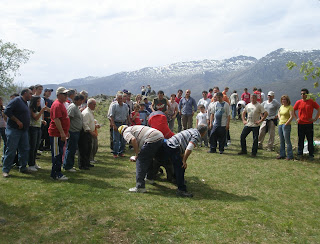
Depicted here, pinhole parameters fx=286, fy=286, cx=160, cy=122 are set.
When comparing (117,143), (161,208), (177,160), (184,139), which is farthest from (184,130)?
(117,143)

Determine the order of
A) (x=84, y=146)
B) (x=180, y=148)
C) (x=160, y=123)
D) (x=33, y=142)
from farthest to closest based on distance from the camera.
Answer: (x=84, y=146)
(x=33, y=142)
(x=160, y=123)
(x=180, y=148)

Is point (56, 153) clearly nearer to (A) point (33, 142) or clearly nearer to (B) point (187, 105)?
(A) point (33, 142)

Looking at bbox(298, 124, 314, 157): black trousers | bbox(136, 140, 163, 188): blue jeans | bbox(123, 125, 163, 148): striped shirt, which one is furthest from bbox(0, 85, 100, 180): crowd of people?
bbox(298, 124, 314, 157): black trousers

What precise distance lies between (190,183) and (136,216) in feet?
9.44

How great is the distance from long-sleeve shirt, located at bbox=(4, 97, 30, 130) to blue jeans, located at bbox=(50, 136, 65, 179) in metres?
0.91

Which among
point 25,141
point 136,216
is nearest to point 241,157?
point 136,216

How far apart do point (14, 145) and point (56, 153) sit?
1.18 metres

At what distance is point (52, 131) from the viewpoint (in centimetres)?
744

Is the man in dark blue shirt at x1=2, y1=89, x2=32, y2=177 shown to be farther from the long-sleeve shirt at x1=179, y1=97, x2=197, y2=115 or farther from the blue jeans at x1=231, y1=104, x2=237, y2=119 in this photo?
the blue jeans at x1=231, y1=104, x2=237, y2=119

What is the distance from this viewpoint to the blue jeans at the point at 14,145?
24.6 ft

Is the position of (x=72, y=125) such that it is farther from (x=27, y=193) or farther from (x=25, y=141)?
(x=27, y=193)

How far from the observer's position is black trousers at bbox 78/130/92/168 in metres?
8.91

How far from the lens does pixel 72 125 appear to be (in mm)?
8289

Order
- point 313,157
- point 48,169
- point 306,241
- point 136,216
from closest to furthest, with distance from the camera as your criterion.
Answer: point 306,241 → point 136,216 → point 48,169 → point 313,157
